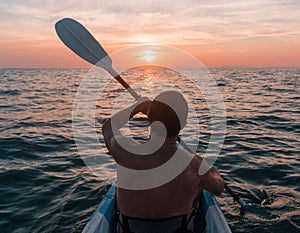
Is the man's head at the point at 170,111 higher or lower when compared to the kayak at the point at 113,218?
higher

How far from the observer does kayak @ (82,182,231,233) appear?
170 inches

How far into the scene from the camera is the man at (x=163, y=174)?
310cm

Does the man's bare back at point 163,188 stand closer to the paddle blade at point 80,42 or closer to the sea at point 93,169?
the sea at point 93,169

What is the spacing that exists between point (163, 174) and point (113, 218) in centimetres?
190

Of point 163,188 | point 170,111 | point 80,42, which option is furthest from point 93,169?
point 170,111

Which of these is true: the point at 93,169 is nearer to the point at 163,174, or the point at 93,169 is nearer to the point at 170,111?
the point at 163,174

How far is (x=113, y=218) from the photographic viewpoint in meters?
4.59

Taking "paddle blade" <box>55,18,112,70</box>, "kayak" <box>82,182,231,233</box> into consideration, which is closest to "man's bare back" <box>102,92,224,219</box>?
Answer: "kayak" <box>82,182,231,233</box>

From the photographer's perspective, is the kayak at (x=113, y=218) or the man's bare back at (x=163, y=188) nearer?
the man's bare back at (x=163, y=188)

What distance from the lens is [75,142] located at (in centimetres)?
1066

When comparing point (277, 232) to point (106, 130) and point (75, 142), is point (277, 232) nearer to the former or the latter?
point (106, 130)

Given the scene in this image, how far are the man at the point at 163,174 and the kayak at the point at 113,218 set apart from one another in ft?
3.62

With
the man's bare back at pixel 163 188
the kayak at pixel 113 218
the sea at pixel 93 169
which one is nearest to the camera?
the man's bare back at pixel 163 188

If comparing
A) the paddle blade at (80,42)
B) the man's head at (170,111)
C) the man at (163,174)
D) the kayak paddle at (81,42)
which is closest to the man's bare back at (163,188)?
the man at (163,174)
